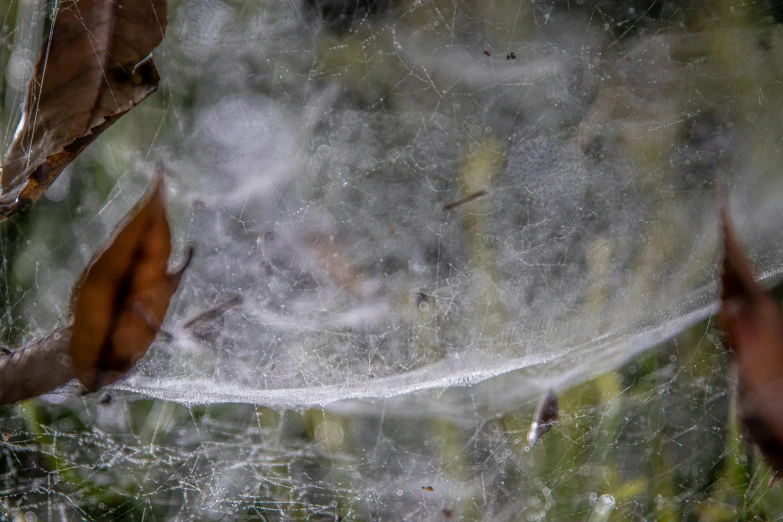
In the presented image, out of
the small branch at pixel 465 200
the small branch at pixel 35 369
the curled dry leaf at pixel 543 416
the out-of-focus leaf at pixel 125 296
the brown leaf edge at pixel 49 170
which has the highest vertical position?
the brown leaf edge at pixel 49 170

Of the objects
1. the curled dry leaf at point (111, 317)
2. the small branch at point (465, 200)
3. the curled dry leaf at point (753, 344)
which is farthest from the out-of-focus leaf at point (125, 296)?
the curled dry leaf at point (753, 344)

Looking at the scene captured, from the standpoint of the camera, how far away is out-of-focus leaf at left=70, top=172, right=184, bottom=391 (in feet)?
1.40

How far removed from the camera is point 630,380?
1.52 feet

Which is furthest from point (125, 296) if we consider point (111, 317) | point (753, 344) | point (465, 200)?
point (753, 344)

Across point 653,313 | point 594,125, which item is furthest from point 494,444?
point 594,125

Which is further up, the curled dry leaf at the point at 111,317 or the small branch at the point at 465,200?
the small branch at the point at 465,200

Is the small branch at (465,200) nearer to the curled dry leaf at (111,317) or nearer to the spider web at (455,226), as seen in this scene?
the spider web at (455,226)

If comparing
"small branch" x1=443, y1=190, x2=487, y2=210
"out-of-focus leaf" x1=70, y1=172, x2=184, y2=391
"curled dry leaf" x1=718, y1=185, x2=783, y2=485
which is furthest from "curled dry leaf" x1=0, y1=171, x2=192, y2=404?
"curled dry leaf" x1=718, y1=185, x2=783, y2=485

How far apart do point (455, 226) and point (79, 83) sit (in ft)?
1.01

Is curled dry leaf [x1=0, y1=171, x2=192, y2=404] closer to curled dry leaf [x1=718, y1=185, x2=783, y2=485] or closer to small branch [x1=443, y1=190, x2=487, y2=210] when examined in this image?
small branch [x1=443, y1=190, x2=487, y2=210]

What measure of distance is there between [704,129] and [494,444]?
1.02 feet

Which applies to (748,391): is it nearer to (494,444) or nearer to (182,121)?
(494,444)

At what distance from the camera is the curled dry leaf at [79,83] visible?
1.35 ft

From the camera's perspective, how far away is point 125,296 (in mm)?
423
